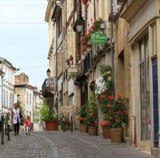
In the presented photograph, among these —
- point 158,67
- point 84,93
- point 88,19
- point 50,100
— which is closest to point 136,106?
point 158,67

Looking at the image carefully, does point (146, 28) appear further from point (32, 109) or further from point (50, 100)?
point (32, 109)

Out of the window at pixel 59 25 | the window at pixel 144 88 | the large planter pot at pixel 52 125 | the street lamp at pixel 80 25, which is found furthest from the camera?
the window at pixel 59 25

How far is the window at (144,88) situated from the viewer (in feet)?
57.6

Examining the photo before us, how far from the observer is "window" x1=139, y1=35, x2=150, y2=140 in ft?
57.6

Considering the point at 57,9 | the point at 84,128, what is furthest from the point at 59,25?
the point at 84,128

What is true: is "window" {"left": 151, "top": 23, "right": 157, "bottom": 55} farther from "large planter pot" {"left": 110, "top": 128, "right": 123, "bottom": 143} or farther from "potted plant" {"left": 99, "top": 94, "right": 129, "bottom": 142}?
"large planter pot" {"left": 110, "top": 128, "right": 123, "bottom": 143}

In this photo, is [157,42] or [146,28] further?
[146,28]

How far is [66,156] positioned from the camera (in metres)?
15.9

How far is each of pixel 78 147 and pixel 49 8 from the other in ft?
164

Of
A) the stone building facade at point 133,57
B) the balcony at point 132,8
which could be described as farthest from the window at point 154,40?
the balcony at point 132,8

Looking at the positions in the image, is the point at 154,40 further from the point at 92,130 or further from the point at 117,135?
the point at 92,130

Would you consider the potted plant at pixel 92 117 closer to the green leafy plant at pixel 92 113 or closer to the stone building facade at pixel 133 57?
the green leafy plant at pixel 92 113

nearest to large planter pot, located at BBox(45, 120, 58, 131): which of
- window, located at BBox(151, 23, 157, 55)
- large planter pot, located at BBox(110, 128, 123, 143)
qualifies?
large planter pot, located at BBox(110, 128, 123, 143)

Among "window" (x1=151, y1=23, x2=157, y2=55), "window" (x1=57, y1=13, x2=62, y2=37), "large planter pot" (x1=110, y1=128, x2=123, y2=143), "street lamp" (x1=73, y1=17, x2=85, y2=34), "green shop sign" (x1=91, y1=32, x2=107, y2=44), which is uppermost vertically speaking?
"window" (x1=57, y1=13, x2=62, y2=37)
